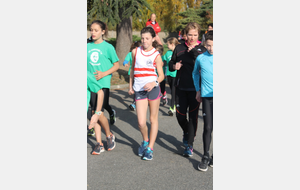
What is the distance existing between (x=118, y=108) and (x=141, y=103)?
4.10 meters

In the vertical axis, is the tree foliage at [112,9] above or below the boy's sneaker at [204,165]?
above

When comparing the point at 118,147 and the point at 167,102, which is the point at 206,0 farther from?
the point at 118,147

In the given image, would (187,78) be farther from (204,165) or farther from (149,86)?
(204,165)

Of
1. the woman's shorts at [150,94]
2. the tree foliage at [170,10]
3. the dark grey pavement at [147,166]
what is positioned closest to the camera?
the dark grey pavement at [147,166]

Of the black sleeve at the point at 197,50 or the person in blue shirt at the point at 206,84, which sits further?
the black sleeve at the point at 197,50

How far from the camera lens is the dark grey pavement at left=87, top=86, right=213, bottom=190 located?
3.92 metres

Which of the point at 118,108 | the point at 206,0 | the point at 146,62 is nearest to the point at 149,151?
the point at 146,62

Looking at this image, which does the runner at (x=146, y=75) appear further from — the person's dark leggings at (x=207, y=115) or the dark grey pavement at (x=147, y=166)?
the person's dark leggings at (x=207, y=115)

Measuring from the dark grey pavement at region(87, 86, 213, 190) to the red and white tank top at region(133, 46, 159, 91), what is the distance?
1176mm

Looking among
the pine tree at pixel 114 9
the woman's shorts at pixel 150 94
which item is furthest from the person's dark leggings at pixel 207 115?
the pine tree at pixel 114 9

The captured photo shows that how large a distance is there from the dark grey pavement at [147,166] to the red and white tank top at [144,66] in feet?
3.86

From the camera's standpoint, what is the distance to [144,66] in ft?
14.6

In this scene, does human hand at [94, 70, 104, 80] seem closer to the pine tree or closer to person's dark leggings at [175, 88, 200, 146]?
person's dark leggings at [175, 88, 200, 146]

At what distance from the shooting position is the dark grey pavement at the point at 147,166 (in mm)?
3924
